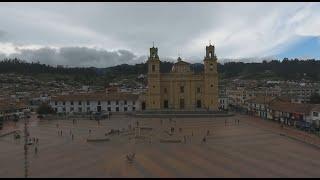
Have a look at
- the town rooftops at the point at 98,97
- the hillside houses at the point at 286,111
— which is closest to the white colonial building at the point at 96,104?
the town rooftops at the point at 98,97

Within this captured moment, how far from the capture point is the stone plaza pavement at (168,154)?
72.1 ft

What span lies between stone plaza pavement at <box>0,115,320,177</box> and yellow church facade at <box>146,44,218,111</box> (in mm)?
14505

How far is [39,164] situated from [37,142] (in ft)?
26.6

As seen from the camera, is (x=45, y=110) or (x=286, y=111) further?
(x=45, y=110)

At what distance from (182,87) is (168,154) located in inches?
1144

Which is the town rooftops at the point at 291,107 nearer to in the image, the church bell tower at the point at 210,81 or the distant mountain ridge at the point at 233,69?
the church bell tower at the point at 210,81

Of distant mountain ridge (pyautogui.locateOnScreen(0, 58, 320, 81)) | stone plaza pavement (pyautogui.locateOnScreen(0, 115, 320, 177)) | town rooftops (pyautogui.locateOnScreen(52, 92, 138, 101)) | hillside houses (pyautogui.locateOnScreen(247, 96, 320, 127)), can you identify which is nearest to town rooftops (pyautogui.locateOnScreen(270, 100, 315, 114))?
hillside houses (pyautogui.locateOnScreen(247, 96, 320, 127))

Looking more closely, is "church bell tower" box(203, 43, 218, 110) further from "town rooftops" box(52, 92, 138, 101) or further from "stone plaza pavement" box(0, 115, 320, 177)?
"stone plaza pavement" box(0, 115, 320, 177)

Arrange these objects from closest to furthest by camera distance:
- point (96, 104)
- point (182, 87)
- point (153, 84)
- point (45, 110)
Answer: point (45, 110)
point (153, 84)
point (182, 87)
point (96, 104)

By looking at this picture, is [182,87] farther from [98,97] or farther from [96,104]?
[96,104]

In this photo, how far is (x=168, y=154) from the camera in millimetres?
26719

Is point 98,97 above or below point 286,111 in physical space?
above

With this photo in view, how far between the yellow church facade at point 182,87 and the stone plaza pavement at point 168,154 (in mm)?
14505

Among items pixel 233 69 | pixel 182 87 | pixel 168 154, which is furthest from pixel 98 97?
pixel 233 69
